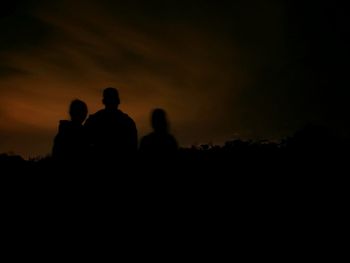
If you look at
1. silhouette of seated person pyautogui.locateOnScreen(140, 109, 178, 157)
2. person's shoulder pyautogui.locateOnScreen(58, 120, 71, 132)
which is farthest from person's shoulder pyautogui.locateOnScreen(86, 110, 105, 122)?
silhouette of seated person pyautogui.locateOnScreen(140, 109, 178, 157)

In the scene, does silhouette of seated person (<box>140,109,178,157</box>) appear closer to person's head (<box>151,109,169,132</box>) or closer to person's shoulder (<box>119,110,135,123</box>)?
person's head (<box>151,109,169,132</box>)

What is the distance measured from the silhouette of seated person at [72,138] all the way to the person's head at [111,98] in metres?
0.44

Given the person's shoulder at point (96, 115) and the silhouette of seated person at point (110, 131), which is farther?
the person's shoulder at point (96, 115)

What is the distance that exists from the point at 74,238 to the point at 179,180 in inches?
89.1

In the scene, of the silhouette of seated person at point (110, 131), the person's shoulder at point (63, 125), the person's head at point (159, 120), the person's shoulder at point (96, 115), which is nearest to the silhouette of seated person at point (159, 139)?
the person's head at point (159, 120)

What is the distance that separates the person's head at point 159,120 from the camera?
6492 millimetres

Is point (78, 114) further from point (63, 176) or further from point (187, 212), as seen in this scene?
point (187, 212)

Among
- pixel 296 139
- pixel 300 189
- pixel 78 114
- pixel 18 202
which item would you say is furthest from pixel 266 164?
pixel 18 202

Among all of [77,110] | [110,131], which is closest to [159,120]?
[110,131]

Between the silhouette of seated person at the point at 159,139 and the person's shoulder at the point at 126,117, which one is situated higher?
the person's shoulder at the point at 126,117

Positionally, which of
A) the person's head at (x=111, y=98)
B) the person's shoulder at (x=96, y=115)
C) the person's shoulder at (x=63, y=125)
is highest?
the person's head at (x=111, y=98)

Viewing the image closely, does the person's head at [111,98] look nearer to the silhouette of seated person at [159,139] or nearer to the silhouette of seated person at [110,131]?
the silhouette of seated person at [110,131]

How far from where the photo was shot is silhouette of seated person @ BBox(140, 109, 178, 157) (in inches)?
257

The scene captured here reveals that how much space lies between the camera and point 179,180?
6906mm
